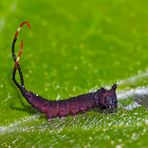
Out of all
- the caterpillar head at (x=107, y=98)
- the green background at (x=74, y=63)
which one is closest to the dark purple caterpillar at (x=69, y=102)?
the caterpillar head at (x=107, y=98)

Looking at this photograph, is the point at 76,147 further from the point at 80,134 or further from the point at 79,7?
the point at 79,7

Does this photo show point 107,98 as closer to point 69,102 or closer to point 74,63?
point 69,102

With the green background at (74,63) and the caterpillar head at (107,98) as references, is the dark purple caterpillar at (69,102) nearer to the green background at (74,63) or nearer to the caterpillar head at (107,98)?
the caterpillar head at (107,98)

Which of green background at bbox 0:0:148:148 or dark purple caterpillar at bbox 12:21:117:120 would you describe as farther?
dark purple caterpillar at bbox 12:21:117:120

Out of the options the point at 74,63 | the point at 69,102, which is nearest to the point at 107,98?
the point at 69,102

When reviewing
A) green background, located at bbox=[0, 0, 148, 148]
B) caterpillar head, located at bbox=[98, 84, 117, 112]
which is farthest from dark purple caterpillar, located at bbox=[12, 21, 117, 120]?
green background, located at bbox=[0, 0, 148, 148]

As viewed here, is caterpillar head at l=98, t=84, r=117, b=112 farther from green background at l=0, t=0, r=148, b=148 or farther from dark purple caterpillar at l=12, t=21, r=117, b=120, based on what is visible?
green background at l=0, t=0, r=148, b=148
